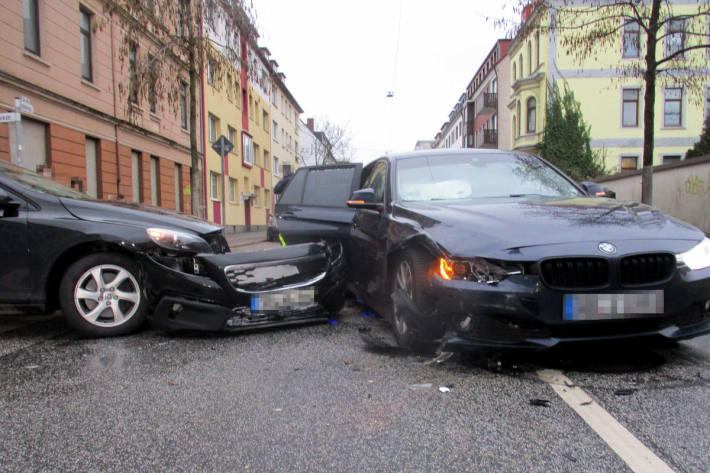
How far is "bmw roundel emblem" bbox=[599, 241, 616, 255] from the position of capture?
277 cm

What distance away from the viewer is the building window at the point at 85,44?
14.6 m

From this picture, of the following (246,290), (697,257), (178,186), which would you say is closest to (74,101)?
(178,186)

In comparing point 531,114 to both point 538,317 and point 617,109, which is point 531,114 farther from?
point 538,317

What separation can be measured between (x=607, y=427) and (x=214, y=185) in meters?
26.5

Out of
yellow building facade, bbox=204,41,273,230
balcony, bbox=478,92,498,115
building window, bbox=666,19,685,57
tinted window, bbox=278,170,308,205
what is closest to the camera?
tinted window, bbox=278,170,308,205

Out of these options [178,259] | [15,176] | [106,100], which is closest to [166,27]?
[106,100]

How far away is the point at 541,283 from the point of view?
8.96 feet

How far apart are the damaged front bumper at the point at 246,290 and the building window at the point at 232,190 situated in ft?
86.4

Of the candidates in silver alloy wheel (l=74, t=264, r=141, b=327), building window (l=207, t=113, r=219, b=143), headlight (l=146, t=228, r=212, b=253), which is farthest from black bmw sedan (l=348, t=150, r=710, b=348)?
building window (l=207, t=113, r=219, b=143)

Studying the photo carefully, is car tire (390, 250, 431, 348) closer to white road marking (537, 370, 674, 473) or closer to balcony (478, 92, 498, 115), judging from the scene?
white road marking (537, 370, 674, 473)

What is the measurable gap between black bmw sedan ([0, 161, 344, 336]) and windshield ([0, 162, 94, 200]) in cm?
4

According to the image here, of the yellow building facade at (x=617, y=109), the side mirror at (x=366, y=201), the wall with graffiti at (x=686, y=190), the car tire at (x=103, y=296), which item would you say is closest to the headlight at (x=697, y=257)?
the side mirror at (x=366, y=201)

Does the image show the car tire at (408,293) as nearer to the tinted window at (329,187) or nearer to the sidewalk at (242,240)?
the tinted window at (329,187)

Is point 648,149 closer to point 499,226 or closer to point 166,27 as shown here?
point 499,226
